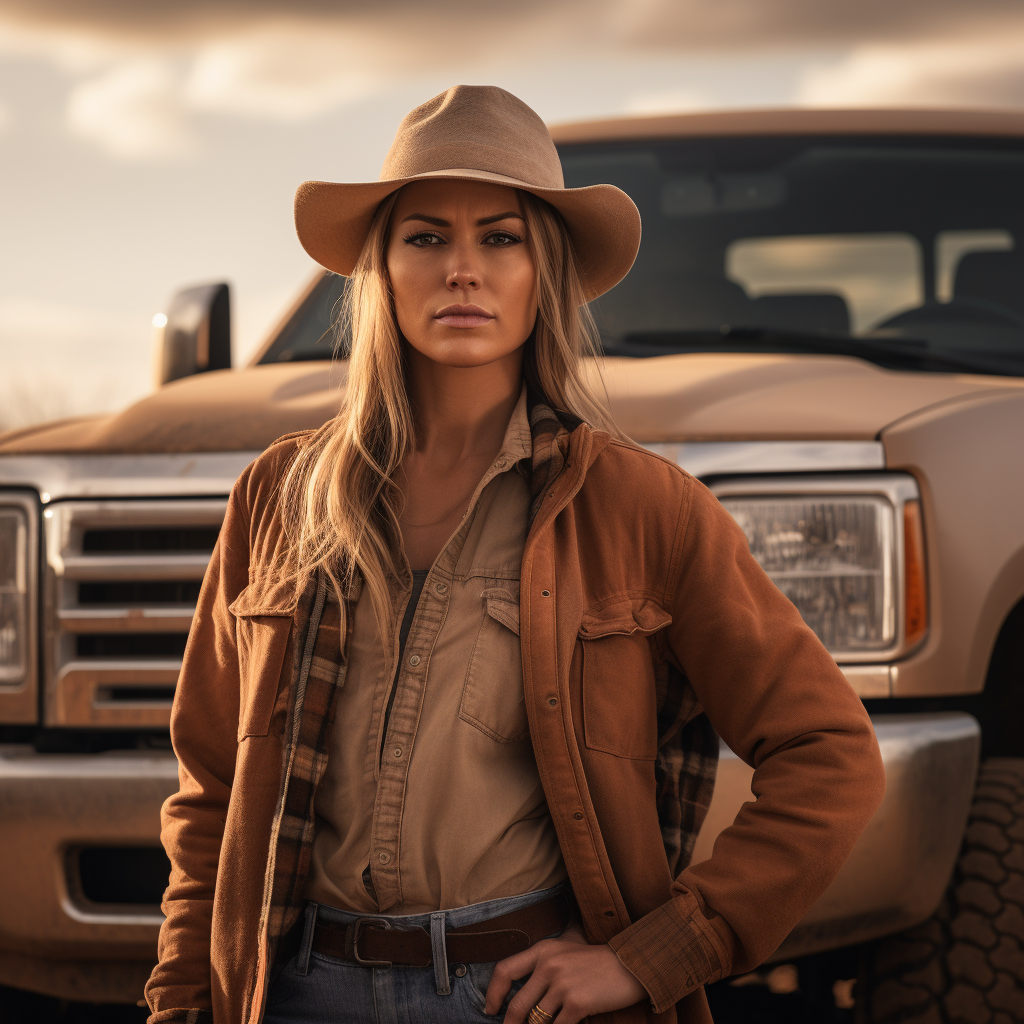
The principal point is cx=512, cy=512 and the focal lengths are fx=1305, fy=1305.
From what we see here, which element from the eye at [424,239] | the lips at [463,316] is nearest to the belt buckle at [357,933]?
the lips at [463,316]

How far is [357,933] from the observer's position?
5.43 ft

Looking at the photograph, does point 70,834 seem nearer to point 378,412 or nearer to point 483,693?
point 378,412

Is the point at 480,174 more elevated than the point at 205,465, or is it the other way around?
the point at 480,174

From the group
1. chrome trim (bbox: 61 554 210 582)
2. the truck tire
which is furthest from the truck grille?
the truck tire

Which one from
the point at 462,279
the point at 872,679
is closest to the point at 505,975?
the point at 462,279

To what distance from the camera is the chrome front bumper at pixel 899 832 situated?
252 centimetres

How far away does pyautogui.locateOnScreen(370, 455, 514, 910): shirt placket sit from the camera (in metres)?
1.64

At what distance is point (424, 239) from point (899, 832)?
1.49 m

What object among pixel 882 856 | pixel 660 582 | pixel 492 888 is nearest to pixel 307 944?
pixel 492 888

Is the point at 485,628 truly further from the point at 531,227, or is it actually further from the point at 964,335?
the point at 964,335

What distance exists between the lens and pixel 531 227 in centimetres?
188

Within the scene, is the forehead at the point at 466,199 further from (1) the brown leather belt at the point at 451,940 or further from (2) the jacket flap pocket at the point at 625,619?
(1) the brown leather belt at the point at 451,940

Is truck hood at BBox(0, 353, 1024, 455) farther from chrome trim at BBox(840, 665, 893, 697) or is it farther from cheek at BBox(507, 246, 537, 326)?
cheek at BBox(507, 246, 537, 326)

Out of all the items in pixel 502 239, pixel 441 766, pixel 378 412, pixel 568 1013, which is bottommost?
pixel 568 1013
